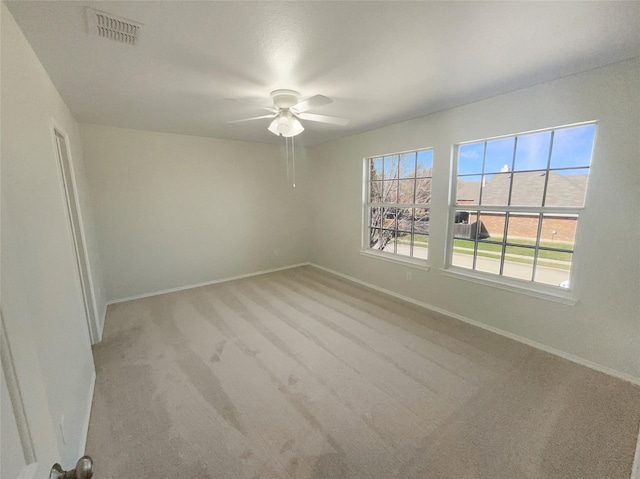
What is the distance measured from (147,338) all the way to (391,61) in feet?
11.1

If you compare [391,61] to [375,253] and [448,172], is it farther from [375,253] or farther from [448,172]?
[375,253]

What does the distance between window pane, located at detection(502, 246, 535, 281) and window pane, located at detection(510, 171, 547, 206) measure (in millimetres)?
462

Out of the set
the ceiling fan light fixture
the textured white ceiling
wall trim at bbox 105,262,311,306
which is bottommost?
wall trim at bbox 105,262,311,306

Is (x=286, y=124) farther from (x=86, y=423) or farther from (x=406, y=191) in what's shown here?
(x=86, y=423)

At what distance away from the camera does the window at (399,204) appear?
3.49m

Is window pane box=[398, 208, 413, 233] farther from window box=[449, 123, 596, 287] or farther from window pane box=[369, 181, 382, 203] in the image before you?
window box=[449, 123, 596, 287]

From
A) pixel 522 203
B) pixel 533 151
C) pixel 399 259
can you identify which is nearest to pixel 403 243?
pixel 399 259

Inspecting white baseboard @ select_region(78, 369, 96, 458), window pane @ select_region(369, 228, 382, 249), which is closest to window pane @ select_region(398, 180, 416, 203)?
window pane @ select_region(369, 228, 382, 249)

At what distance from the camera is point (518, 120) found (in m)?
2.44

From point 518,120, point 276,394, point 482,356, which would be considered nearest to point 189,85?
point 276,394

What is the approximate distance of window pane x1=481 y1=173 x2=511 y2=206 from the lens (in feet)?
8.82

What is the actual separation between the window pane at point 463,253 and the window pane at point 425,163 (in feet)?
3.03

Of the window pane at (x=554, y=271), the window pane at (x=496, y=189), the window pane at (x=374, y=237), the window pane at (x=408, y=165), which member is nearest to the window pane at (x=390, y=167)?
the window pane at (x=408, y=165)

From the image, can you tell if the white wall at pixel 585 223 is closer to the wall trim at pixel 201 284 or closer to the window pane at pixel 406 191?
the window pane at pixel 406 191
